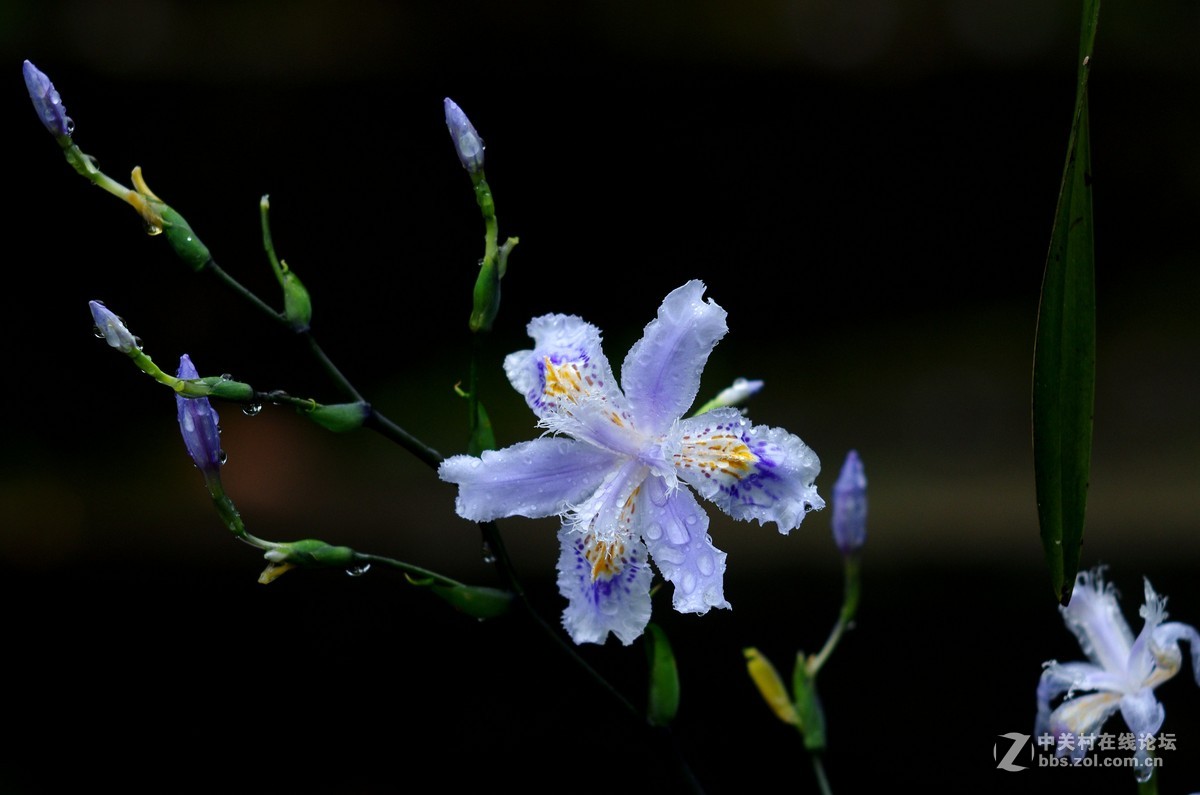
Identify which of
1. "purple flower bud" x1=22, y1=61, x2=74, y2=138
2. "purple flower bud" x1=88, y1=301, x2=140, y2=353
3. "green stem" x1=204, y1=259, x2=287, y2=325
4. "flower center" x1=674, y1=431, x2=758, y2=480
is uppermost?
"purple flower bud" x1=22, y1=61, x2=74, y2=138

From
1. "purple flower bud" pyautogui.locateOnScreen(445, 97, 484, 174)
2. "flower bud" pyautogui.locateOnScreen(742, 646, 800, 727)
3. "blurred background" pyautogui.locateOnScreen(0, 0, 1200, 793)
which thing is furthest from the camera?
"blurred background" pyautogui.locateOnScreen(0, 0, 1200, 793)

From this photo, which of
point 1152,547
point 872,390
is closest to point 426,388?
point 872,390

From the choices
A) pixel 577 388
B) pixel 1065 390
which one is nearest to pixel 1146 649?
pixel 1065 390

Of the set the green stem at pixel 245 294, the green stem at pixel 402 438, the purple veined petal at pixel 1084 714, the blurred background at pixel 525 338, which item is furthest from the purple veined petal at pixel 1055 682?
the blurred background at pixel 525 338

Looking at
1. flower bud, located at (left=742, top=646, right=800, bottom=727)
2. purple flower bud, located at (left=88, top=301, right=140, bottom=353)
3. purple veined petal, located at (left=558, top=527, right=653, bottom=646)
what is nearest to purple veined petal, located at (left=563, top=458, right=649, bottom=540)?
purple veined petal, located at (left=558, top=527, right=653, bottom=646)

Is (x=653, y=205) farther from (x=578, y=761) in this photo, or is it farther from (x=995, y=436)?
(x=578, y=761)

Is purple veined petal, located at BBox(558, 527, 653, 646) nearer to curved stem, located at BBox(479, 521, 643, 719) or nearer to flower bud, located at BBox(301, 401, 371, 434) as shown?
curved stem, located at BBox(479, 521, 643, 719)

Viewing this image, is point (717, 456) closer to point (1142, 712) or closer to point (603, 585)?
point (603, 585)
